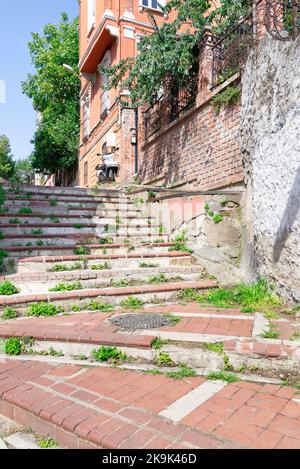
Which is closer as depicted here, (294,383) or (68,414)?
(68,414)

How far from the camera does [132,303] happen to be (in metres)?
4.62

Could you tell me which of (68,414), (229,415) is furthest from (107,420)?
(229,415)

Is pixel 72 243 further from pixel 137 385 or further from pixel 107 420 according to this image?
pixel 107 420

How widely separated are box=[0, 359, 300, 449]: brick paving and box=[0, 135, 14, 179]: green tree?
34.9 metres

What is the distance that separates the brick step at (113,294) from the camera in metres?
4.26

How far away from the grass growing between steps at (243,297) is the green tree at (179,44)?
5.37 metres

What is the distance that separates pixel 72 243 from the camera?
20.6 feet

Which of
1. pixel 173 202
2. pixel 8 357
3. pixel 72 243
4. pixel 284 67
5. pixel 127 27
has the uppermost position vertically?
pixel 127 27

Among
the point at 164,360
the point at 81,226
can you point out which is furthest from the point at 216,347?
the point at 81,226

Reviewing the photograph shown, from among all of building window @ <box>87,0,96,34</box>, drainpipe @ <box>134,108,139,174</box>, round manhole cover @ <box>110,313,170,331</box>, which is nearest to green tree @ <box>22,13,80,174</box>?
building window @ <box>87,0,96,34</box>

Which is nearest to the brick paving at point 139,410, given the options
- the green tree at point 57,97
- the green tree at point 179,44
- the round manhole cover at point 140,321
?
the round manhole cover at point 140,321
